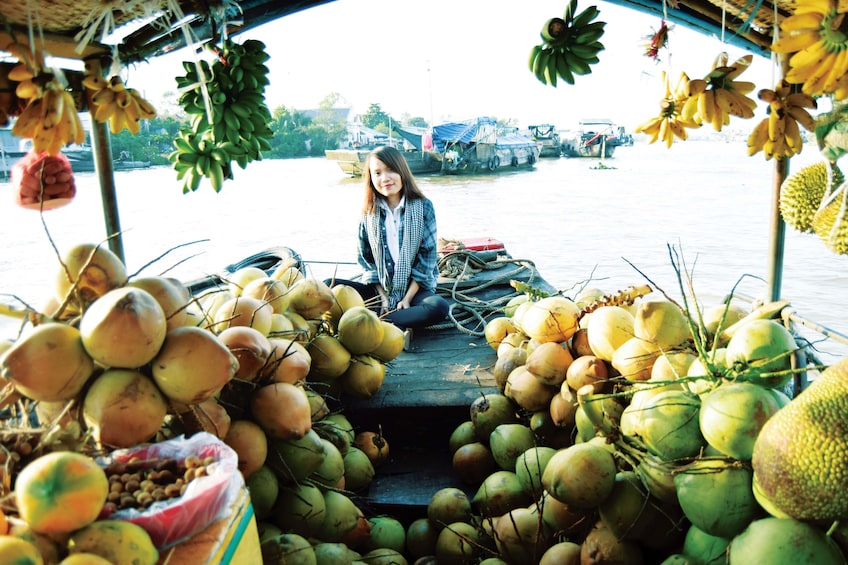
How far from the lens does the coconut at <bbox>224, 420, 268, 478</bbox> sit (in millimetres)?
1650

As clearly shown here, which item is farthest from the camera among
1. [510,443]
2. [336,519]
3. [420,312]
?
[420,312]

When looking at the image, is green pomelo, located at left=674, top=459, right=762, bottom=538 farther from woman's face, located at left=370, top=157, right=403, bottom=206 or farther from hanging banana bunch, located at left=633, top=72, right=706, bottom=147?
woman's face, located at left=370, top=157, right=403, bottom=206

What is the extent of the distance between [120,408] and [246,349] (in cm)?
47

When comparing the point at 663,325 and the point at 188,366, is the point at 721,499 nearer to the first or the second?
the point at 663,325

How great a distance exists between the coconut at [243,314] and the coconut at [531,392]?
36.8 inches

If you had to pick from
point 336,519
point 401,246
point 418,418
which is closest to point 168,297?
point 336,519

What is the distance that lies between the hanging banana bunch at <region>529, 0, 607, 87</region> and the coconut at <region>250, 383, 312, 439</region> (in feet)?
4.93

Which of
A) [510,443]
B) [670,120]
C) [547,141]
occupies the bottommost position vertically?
[510,443]

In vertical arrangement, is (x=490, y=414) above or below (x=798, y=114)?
below

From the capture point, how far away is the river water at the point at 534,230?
8.68 meters

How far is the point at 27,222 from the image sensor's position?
16781mm

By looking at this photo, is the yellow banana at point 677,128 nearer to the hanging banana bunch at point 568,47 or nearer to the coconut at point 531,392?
the hanging banana bunch at point 568,47

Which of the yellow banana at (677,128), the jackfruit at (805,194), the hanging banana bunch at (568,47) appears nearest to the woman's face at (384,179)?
the hanging banana bunch at (568,47)

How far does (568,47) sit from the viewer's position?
7.68ft
